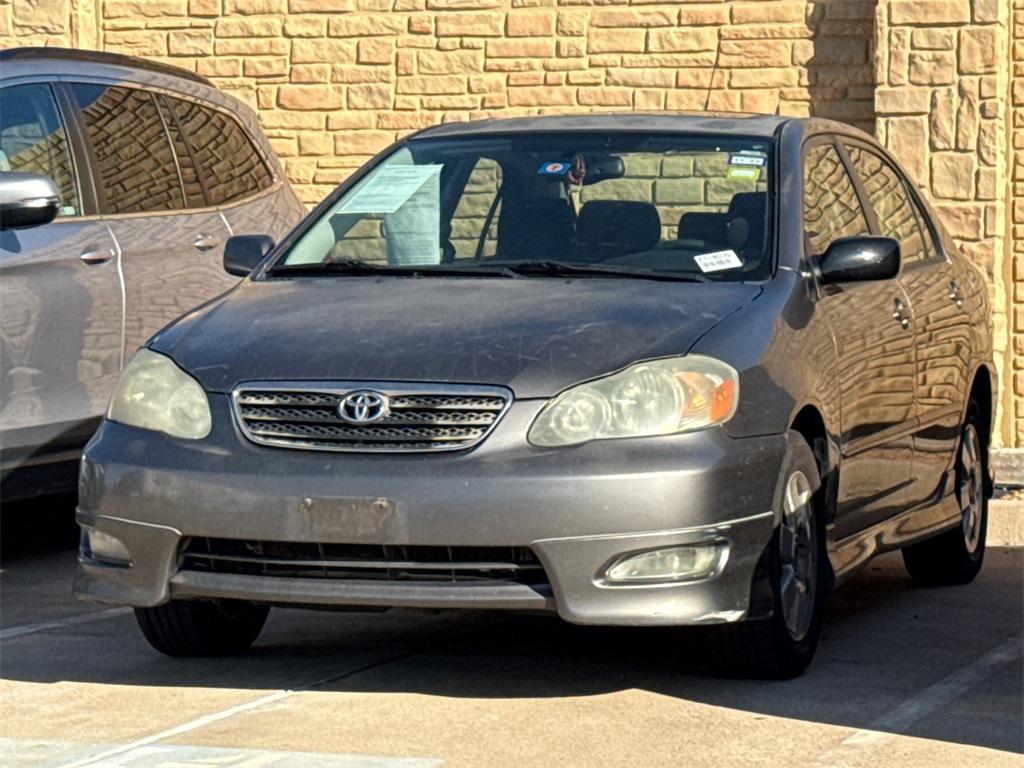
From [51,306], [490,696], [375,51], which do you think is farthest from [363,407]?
[375,51]

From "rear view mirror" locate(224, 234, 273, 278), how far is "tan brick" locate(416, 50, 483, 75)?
6.03m

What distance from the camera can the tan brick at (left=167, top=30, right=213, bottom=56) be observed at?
13.7 m

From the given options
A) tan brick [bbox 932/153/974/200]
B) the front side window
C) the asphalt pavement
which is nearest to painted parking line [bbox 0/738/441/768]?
the asphalt pavement

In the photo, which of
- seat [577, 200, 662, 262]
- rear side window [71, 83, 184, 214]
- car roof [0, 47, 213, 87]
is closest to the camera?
seat [577, 200, 662, 262]

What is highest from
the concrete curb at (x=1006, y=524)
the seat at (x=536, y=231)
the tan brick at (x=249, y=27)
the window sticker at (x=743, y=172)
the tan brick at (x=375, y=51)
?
the tan brick at (x=249, y=27)

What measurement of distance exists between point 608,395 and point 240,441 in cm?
97

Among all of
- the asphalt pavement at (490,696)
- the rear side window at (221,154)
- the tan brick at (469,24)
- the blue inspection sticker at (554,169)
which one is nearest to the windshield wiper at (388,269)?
the blue inspection sticker at (554,169)

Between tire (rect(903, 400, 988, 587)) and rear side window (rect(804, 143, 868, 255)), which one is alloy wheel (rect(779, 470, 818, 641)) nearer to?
rear side window (rect(804, 143, 868, 255))

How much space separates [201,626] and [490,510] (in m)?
1.25

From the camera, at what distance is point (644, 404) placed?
5.91m

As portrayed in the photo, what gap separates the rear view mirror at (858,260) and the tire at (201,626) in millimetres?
1976

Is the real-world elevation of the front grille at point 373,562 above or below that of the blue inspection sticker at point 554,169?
below

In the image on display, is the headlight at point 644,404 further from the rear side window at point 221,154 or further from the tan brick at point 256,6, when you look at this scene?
the tan brick at point 256,6

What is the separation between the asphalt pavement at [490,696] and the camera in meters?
5.46
